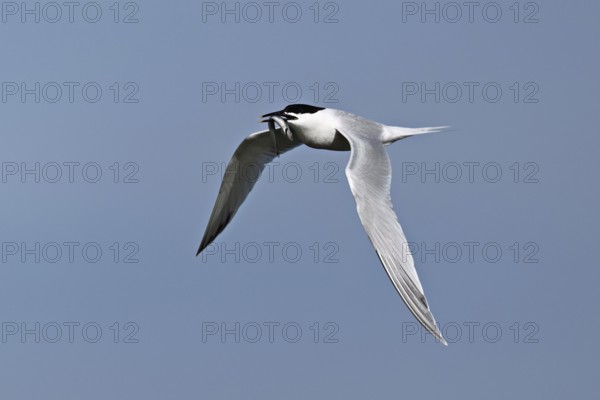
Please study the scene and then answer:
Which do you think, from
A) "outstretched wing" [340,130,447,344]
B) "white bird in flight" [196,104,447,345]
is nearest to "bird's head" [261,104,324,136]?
"white bird in flight" [196,104,447,345]

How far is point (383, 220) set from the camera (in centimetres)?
1130

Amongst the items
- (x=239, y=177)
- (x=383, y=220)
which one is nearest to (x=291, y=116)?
(x=239, y=177)

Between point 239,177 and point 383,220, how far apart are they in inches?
190

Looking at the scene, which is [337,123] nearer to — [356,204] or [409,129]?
[409,129]

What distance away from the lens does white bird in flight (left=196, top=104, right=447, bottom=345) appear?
1077 centimetres

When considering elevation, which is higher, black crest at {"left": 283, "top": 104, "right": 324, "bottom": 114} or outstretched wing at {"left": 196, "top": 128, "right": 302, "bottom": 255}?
black crest at {"left": 283, "top": 104, "right": 324, "bottom": 114}

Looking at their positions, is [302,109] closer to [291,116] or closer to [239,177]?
[291,116]

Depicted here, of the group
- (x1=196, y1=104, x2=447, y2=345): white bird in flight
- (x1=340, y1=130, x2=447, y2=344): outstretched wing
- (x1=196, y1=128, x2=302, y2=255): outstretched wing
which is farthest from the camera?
(x1=196, y1=128, x2=302, y2=255): outstretched wing

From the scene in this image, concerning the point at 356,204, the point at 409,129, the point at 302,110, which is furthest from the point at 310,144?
the point at 356,204

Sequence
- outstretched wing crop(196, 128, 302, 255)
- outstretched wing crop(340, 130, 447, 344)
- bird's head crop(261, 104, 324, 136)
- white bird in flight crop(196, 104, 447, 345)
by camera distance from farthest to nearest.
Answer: outstretched wing crop(196, 128, 302, 255) < bird's head crop(261, 104, 324, 136) < white bird in flight crop(196, 104, 447, 345) < outstretched wing crop(340, 130, 447, 344)

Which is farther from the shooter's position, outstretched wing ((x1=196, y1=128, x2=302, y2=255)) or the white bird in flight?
outstretched wing ((x1=196, y1=128, x2=302, y2=255))

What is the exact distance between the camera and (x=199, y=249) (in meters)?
15.8

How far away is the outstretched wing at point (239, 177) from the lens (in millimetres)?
15344

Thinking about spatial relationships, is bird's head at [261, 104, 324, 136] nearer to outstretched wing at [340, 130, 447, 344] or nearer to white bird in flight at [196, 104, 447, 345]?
white bird in flight at [196, 104, 447, 345]
